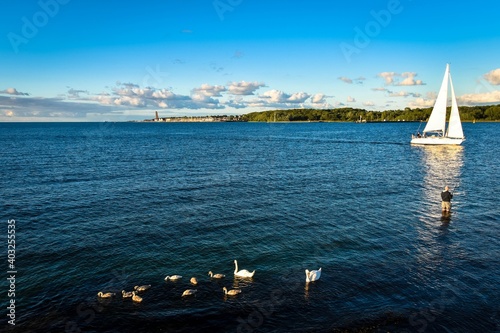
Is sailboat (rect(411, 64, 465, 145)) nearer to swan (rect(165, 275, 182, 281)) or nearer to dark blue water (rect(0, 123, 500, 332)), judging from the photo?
dark blue water (rect(0, 123, 500, 332))

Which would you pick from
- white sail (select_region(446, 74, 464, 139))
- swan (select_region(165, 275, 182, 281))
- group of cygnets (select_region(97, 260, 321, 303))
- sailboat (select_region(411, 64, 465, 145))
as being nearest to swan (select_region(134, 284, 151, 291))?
group of cygnets (select_region(97, 260, 321, 303))

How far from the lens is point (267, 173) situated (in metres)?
62.0

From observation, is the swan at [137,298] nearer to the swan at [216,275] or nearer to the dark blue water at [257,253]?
the dark blue water at [257,253]

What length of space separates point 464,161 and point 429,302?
2705 inches

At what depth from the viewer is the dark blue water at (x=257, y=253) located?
60.7 ft

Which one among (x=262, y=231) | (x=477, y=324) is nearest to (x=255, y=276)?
(x=262, y=231)

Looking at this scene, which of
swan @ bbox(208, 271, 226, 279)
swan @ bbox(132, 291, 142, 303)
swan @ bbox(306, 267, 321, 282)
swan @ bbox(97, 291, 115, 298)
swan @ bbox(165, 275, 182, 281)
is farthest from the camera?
swan @ bbox(208, 271, 226, 279)

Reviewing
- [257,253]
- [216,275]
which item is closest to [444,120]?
[257,253]

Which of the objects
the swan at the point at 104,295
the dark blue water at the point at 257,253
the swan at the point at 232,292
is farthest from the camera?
the swan at the point at 232,292

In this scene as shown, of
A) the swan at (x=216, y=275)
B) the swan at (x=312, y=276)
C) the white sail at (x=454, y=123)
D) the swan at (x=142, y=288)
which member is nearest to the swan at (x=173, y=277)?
the swan at (x=142, y=288)

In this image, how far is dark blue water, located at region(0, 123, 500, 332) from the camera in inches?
729

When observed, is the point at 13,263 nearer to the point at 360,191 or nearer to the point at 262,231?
the point at 262,231

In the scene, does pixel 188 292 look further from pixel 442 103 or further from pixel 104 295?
pixel 442 103

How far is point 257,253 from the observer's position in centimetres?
2655
